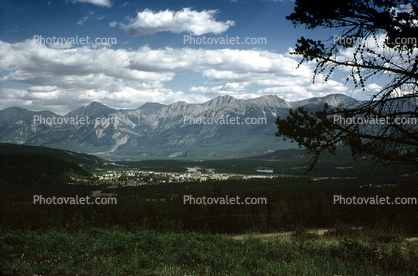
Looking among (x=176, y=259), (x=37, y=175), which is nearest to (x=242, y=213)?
(x=176, y=259)

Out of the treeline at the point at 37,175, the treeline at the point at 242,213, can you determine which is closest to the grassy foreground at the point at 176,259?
the treeline at the point at 242,213

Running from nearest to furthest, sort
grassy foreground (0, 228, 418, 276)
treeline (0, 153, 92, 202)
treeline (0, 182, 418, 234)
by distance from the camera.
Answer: grassy foreground (0, 228, 418, 276) < treeline (0, 182, 418, 234) < treeline (0, 153, 92, 202)

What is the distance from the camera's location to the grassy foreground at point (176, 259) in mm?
9891

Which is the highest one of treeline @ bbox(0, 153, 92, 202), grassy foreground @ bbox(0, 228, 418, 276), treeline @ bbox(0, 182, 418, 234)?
grassy foreground @ bbox(0, 228, 418, 276)

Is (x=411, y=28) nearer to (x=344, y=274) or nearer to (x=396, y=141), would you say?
(x=396, y=141)

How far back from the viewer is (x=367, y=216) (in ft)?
115

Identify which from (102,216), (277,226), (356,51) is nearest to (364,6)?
(356,51)

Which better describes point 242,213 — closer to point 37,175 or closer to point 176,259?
point 176,259

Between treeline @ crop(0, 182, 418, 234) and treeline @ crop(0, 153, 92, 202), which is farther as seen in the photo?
treeline @ crop(0, 153, 92, 202)

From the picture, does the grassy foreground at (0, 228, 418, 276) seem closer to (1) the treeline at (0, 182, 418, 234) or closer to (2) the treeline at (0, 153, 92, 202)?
(1) the treeline at (0, 182, 418, 234)

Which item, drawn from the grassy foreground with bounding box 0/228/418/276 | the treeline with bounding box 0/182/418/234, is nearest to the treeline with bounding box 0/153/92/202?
the treeline with bounding box 0/182/418/234

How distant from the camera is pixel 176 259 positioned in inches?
461

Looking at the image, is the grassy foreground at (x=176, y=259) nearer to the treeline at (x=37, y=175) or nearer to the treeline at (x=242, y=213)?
the treeline at (x=242, y=213)

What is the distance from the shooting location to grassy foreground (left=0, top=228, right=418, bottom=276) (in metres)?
9.89
